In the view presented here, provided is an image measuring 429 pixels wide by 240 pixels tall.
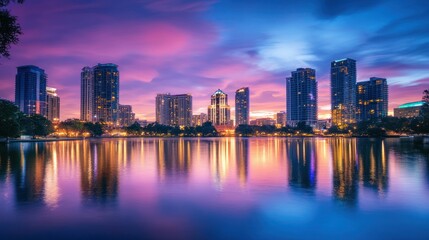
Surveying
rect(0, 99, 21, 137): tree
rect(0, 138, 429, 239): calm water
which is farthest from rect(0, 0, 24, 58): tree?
rect(0, 99, 21, 137): tree

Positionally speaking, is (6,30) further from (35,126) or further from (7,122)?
(35,126)

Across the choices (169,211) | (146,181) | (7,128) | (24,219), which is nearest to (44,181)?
(146,181)

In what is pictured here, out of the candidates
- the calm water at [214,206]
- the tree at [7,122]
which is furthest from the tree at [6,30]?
the tree at [7,122]

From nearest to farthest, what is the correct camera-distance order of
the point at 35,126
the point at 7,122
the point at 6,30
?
the point at 6,30, the point at 7,122, the point at 35,126

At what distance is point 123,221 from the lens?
496 inches

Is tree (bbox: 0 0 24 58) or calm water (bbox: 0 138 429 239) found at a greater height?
tree (bbox: 0 0 24 58)

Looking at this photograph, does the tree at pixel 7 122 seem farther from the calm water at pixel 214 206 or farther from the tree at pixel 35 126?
the calm water at pixel 214 206

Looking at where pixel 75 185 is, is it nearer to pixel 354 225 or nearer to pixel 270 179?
pixel 270 179

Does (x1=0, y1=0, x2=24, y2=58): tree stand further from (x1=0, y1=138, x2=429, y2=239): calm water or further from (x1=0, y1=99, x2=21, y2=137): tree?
(x1=0, y1=99, x2=21, y2=137): tree

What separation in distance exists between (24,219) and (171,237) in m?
6.17

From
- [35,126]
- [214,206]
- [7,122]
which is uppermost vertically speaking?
[7,122]

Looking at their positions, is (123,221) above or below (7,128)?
below

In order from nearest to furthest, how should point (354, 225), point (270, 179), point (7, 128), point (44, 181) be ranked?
point (354, 225) < point (44, 181) < point (270, 179) < point (7, 128)

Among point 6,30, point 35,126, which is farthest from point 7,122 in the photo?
point 6,30
